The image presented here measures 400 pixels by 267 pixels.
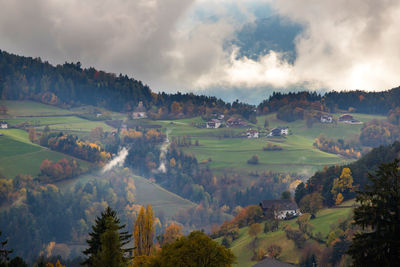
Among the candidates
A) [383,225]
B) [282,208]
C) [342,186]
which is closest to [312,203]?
[282,208]

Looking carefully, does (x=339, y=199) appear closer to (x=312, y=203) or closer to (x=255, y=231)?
(x=312, y=203)

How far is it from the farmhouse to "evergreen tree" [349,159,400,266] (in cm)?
8987

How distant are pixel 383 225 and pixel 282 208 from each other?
95.8 m

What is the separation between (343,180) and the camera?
120 metres

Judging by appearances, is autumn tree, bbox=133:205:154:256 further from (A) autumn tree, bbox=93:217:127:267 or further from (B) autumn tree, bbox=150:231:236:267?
(A) autumn tree, bbox=93:217:127:267

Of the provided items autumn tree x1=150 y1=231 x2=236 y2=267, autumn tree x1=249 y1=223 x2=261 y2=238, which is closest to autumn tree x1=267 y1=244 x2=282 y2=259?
autumn tree x1=249 y1=223 x2=261 y2=238

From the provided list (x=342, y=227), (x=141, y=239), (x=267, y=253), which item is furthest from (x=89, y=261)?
(x=342, y=227)

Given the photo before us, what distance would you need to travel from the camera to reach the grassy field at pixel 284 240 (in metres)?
88.4

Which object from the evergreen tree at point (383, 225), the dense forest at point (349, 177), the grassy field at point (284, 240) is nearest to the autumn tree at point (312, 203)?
the grassy field at point (284, 240)

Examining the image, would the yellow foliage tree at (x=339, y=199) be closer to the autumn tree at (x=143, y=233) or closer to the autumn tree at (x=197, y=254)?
the autumn tree at (x=143, y=233)

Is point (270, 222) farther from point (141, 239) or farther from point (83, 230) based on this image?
point (83, 230)

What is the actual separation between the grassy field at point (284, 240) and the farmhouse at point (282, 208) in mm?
6339

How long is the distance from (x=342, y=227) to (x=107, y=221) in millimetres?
60103

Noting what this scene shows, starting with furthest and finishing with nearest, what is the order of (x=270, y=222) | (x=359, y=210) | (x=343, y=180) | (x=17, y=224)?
1. (x=17, y=224)
2. (x=343, y=180)
3. (x=270, y=222)
4. (x=359, y=210)
